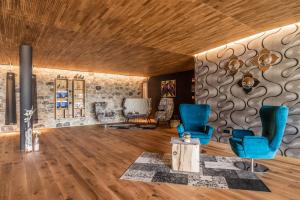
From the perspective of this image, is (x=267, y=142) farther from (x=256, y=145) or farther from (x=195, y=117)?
(x=195, y=117)

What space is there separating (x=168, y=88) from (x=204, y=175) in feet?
23.7

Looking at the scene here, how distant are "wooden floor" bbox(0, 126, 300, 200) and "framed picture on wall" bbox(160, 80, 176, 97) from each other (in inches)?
217

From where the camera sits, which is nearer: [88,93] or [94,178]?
[94,178]

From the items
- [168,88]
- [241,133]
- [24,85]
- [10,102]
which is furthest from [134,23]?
[168,88]

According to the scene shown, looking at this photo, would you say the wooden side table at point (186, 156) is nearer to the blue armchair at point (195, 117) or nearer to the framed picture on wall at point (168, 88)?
the blue armchair at point (195, 117)

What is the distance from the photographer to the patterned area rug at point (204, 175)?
8.13ft

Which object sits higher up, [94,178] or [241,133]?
[241,133]

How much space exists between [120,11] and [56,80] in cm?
632

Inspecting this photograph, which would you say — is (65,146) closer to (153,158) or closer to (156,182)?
(153,158)

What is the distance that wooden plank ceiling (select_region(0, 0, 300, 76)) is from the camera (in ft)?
9.09

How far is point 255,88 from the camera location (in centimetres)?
420

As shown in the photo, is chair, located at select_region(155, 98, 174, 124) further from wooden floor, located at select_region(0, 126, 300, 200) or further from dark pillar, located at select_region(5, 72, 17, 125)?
dark pillar, located at select_region(5, 72, 17, 125)

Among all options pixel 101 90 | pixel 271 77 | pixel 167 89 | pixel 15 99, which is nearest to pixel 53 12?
pixel 271 77

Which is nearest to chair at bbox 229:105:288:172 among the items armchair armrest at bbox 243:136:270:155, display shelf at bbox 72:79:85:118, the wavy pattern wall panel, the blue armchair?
armchair armrest at bbox 243:136:270:155
